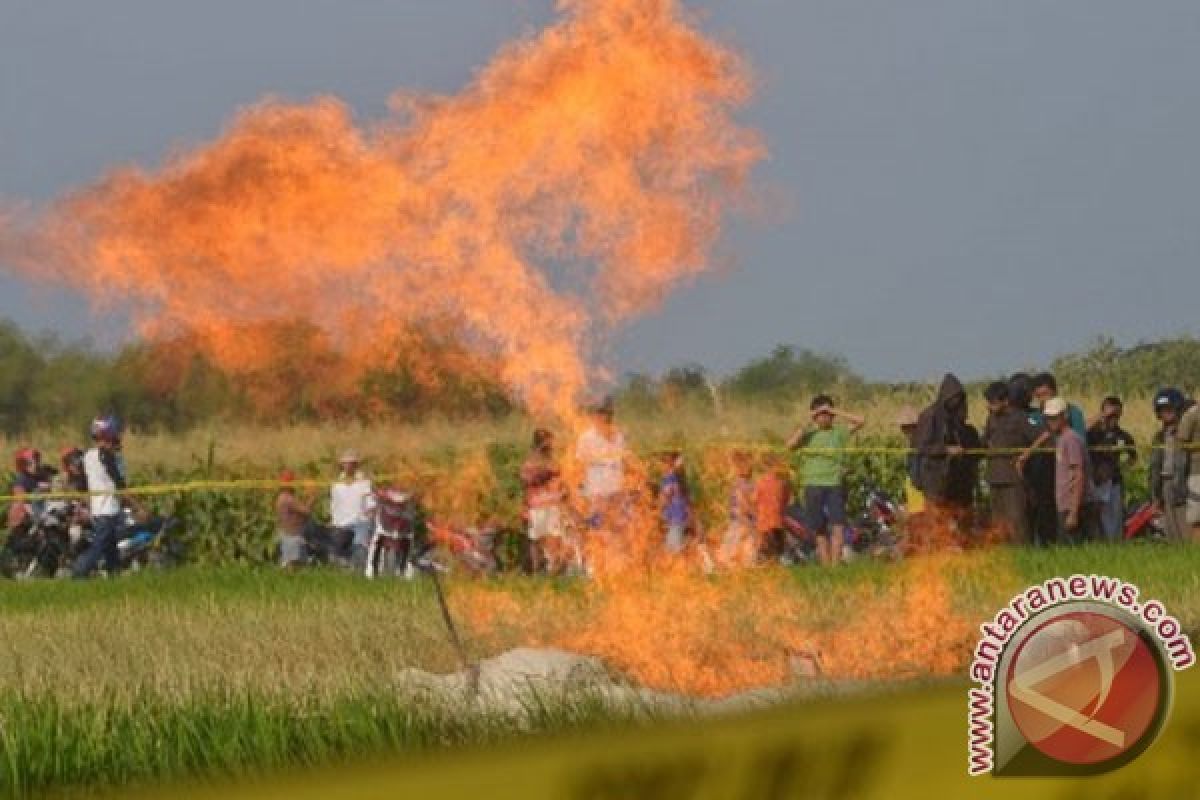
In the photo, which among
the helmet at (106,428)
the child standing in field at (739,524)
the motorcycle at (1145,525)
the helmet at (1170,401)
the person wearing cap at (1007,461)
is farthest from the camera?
the motorcycle at (1145,525)

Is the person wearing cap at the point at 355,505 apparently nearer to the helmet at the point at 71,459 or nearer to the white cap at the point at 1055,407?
the helmet at the point at 71,459

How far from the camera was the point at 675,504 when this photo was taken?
88.8 ft

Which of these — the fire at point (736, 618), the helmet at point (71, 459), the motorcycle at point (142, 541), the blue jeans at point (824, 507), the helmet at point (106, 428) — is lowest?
the motorcycle at point (142, 541)

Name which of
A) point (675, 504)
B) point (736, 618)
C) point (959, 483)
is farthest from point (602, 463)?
point (959, 483)

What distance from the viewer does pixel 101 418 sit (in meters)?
28.0

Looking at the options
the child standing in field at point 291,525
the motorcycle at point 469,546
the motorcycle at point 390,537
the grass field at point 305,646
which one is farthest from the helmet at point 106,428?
the child standing in field at point 291,525

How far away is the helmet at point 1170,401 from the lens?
27.4 m

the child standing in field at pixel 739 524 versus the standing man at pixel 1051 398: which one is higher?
the standing man at pixel 1051 398

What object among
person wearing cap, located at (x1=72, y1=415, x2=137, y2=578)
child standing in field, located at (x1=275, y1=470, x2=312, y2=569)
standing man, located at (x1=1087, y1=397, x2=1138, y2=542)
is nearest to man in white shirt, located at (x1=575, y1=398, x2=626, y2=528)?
person wearing cap, located at (x1=72, y1=415, x2=137, y2=578)

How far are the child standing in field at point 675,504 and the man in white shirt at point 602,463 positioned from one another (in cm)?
339

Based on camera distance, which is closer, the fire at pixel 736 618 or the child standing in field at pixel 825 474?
the fire at pixel 736 618

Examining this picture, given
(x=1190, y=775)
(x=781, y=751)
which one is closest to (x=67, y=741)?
(x=781, y=751)

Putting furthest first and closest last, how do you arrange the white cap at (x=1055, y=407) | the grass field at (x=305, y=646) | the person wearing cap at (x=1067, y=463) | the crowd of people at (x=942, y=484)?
the crowd of people at (x=942, y=484), the person wearing cap at (x=1067, y=463), the white cap at (x=1055, y=407), the grass field at (x=305, y=646)

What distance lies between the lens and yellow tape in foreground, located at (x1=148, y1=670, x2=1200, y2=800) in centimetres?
736
